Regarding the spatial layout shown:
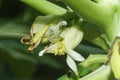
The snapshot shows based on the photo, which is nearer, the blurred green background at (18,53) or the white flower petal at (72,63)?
the white flower petal at (72,63)

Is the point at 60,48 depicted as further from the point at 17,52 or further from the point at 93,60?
the point at 17,52

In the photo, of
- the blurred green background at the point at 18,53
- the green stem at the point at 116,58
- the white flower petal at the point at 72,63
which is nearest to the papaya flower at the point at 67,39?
the white flower petal at the point at 72,63

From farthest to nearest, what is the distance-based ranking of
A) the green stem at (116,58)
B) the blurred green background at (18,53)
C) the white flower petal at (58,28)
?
the blurred green background at (18,53)
the white flower petal at (58,28)
the green stem at (116,58)

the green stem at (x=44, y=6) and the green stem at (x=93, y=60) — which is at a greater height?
the green stem at (x=44, y=6)

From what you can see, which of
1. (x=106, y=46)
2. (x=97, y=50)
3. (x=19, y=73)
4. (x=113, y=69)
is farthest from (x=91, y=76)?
(x=19, y=73)

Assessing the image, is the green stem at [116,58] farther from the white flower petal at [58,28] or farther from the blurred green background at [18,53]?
the blurred green background at [18,53]

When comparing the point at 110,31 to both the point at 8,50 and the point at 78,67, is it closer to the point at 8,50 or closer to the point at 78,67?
the point at 78,67

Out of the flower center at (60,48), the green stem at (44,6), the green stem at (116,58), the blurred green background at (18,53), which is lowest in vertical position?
the blurred green background at (18,53)

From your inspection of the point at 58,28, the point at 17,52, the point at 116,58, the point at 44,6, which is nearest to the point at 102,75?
the point at 116,58
